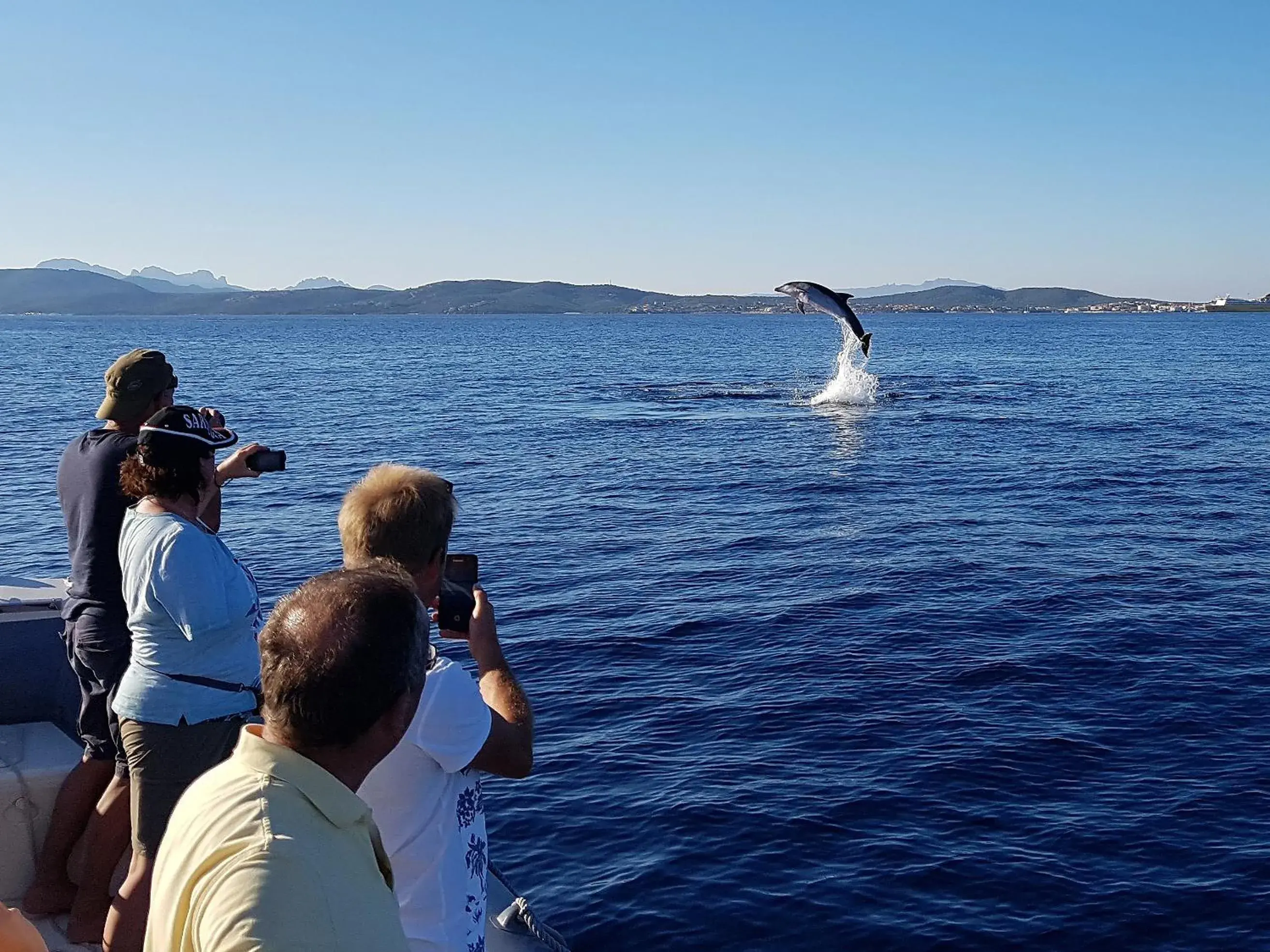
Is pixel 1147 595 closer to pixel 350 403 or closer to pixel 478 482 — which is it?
pixel 478 482

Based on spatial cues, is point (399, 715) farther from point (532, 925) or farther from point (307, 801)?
point (532, 925)

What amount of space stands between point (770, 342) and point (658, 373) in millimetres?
59352

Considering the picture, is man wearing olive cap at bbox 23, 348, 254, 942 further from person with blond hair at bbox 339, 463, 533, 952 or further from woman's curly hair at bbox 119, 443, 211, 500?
person with blond hair at bbox 339, 463, 533, 952

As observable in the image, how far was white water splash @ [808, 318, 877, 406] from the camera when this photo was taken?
154ft

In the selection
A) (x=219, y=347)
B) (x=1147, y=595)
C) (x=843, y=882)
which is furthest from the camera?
(x=219, y=347)

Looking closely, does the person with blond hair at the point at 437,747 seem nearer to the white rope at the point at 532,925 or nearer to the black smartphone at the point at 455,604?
the black smartphone at the point at 455,604

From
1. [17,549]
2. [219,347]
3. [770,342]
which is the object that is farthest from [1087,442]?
[219,347]

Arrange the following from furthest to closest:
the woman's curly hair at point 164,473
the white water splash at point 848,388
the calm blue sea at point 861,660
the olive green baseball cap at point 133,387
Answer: the white water splash at point 848,388, the calm blue sea at point 861,660, the olive green baseball cap at point 133,387, the woman's curly hair at point 164,473

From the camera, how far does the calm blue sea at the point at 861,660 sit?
8.68m

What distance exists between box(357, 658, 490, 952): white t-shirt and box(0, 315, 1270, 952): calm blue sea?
16.3 ft

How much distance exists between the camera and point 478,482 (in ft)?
91.8

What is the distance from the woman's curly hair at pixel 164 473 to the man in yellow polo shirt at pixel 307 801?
8.03 feet

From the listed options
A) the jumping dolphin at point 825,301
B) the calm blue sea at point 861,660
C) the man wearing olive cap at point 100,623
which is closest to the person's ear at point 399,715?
the man wearing olive cap at point 100,623

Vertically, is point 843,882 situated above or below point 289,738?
below
